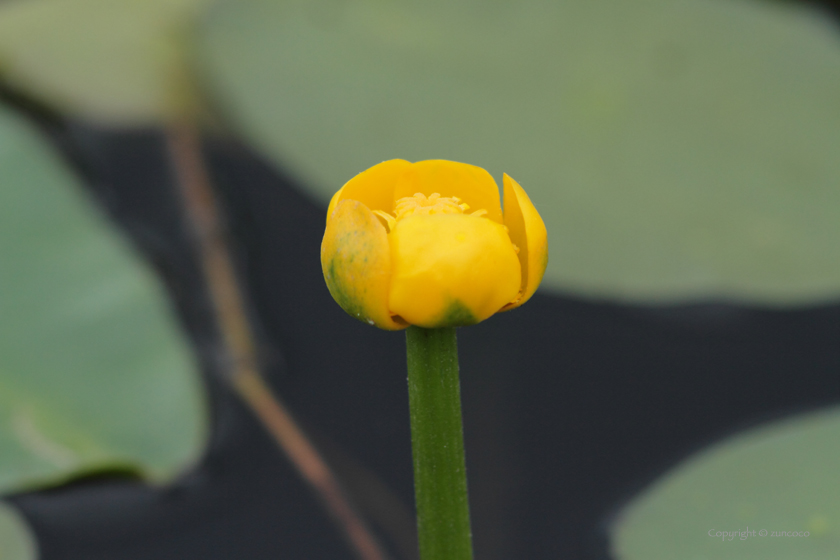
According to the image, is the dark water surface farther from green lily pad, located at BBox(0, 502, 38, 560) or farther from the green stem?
the green stem

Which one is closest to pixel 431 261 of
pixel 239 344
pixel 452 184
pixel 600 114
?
pixel 452 184

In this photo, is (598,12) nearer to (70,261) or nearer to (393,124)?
(393,124)

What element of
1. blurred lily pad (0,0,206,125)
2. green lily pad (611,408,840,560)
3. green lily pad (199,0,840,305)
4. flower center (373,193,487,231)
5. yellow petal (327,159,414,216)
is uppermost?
blurred lily pad (0,0,206,125)

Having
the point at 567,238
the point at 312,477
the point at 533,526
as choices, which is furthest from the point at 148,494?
the point at 567,238

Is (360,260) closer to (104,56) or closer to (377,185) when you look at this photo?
(377,185)

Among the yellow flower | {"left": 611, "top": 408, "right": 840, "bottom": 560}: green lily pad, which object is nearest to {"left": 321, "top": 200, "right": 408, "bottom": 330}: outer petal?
the yellow flower

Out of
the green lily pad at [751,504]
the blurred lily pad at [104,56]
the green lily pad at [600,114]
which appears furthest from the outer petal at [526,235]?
the blurred lily pad at [104,56]

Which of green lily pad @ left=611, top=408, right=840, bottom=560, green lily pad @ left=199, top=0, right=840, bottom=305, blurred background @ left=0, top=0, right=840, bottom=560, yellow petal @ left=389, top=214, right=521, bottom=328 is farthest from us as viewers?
green lily pad @ left=199, top=0, right=840, bottom=305
